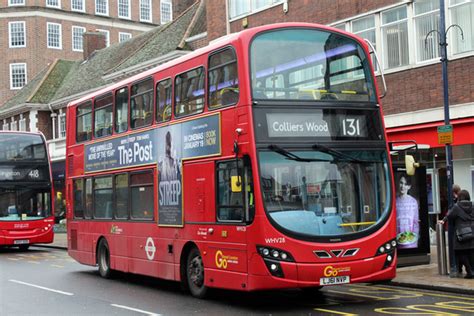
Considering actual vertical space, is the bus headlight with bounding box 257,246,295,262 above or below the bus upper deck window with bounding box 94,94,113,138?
below

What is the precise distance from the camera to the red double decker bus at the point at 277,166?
33.9 feet

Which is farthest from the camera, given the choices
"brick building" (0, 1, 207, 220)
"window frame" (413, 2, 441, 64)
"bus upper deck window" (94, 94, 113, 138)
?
"brick building" (0, 1, 207, 220)

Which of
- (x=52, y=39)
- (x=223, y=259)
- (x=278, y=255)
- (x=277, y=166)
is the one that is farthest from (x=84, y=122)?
(x=52, y=39)

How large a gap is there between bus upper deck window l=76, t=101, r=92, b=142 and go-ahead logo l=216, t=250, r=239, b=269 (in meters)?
6.62

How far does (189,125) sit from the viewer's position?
1225cm

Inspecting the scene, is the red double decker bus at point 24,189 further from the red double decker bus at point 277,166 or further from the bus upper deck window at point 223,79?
the bus upper deck window at point 223,79

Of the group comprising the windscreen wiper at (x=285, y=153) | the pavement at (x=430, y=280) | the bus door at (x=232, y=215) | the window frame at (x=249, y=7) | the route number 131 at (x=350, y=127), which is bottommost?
the pavement at (x=430, y=280)

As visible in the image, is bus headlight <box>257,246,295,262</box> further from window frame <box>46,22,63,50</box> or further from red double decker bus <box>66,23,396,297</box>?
window frame <box>46,22,63,50</box>

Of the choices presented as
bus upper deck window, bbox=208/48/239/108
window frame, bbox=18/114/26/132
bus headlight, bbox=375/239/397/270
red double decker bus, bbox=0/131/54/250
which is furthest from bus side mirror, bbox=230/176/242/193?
window frame, bbox=18/114/26/132

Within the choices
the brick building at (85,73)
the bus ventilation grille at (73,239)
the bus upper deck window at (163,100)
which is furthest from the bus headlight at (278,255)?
the brick building at (85,73)

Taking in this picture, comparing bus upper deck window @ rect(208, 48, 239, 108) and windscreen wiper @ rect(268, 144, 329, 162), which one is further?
bus upper deck window @ rect(208, 48, 239, 108)

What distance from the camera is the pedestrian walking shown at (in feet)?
43.3

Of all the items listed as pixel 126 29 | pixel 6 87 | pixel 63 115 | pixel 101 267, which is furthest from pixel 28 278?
pixel 126 29

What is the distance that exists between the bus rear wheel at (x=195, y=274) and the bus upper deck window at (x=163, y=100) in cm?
252
